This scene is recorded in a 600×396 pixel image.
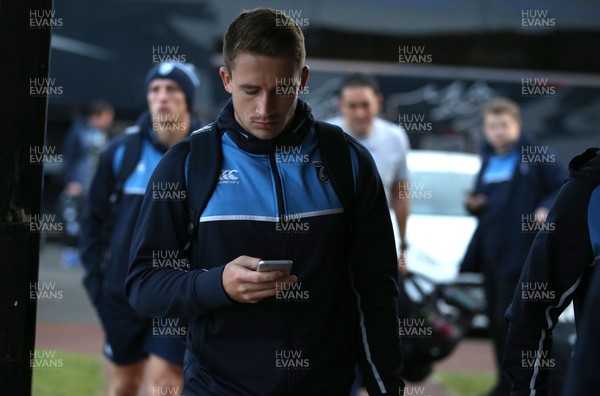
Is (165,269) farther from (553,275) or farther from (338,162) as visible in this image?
(553,275)

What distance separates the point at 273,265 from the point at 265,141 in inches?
19.4

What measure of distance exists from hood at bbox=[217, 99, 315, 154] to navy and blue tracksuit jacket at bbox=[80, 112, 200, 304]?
2.09 metres

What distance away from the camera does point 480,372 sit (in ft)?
29.3

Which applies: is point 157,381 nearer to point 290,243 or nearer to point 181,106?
point 181,106

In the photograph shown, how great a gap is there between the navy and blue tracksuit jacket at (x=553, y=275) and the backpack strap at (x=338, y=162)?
588 millimetres

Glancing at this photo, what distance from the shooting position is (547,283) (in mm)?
2965

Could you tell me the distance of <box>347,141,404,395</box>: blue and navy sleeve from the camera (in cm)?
314

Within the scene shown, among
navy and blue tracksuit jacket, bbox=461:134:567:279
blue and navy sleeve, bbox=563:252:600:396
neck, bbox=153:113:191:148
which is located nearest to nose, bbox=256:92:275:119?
blue and navy sleeve, bbox=563:252:600:396

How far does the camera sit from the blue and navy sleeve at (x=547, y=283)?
9.55 feet

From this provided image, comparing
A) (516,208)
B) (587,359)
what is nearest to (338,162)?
(587,359)
